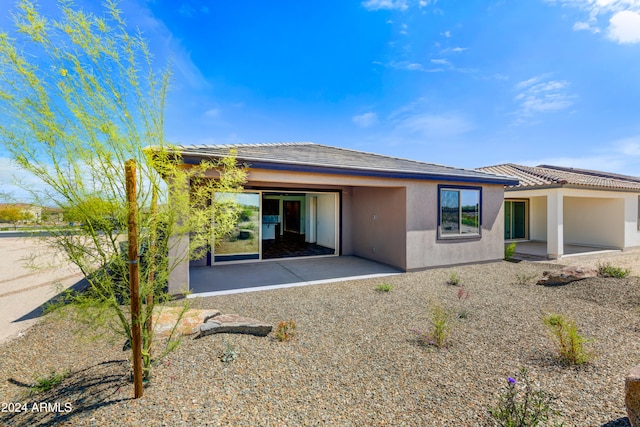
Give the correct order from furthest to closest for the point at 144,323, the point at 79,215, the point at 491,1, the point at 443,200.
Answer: the point at 443,200 < the point at 491,1 < the point at 144,323 < the point at 79,215

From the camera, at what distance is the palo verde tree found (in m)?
2.24

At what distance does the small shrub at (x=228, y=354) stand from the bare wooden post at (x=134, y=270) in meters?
0.96

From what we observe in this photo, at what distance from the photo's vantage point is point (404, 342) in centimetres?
411

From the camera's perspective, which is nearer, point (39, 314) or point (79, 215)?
point (79, 215)

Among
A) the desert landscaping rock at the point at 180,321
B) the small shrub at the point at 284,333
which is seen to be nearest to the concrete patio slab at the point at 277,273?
the desert landscaping rock at the point at 180,321

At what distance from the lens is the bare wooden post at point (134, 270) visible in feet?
8.41

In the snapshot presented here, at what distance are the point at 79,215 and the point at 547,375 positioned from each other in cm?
544

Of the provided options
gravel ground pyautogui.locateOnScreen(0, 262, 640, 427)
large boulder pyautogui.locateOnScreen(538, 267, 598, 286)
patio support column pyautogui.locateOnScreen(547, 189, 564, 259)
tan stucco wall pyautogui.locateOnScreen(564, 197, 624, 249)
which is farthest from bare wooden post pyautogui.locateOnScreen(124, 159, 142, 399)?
tan stucco wall pyautogui.locateOnScreen(564, 197, 624, 249)

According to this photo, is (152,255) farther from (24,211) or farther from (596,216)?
(596,216)

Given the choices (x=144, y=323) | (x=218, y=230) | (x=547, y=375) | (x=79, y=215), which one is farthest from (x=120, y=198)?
(x=547, y=375)

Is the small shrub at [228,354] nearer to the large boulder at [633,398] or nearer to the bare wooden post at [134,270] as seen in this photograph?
the bare wooden post at [134,270]

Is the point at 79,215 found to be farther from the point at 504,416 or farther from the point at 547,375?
the point at 547,375

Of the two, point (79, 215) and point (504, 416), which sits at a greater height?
point (79, 215)

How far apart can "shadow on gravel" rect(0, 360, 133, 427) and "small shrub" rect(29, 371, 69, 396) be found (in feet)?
0.16
